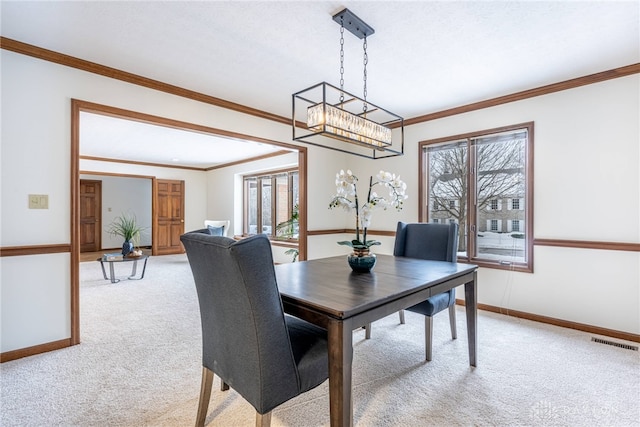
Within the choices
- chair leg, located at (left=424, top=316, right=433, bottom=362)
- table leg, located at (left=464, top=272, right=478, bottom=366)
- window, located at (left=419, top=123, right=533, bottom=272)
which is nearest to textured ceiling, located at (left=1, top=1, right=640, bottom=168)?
window, located at (left=419, top=123, right=533, bottom=272)

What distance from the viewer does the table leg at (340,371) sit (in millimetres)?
1263

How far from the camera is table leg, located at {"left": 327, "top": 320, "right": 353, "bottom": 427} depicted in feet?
4.14

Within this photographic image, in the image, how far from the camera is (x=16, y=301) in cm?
233

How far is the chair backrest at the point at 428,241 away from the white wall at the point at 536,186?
126cm

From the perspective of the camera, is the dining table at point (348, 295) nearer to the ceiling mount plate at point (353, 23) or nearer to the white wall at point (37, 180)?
the ceiling mount plate at point (353, 23)

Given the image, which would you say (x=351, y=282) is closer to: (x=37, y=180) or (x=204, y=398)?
(x=204, y=398)

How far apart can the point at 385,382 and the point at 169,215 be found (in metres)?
7.11

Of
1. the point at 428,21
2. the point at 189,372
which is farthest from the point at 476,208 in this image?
the point at 189,372

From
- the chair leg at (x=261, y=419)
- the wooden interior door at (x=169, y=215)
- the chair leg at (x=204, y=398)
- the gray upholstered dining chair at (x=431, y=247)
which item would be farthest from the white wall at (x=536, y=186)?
the wooden interior door at (x=169, y=215)

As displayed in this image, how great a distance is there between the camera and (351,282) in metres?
1.75

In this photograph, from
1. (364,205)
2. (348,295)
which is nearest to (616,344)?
(364,205)

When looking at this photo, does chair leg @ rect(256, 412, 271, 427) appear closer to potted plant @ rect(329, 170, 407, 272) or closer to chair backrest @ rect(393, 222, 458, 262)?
potted plant @ rect(329, 170, 407, 272)

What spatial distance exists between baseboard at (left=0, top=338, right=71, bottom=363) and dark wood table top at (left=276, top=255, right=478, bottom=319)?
195 centimetres

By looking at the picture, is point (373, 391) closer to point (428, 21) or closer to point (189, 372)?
point (189, 372)
